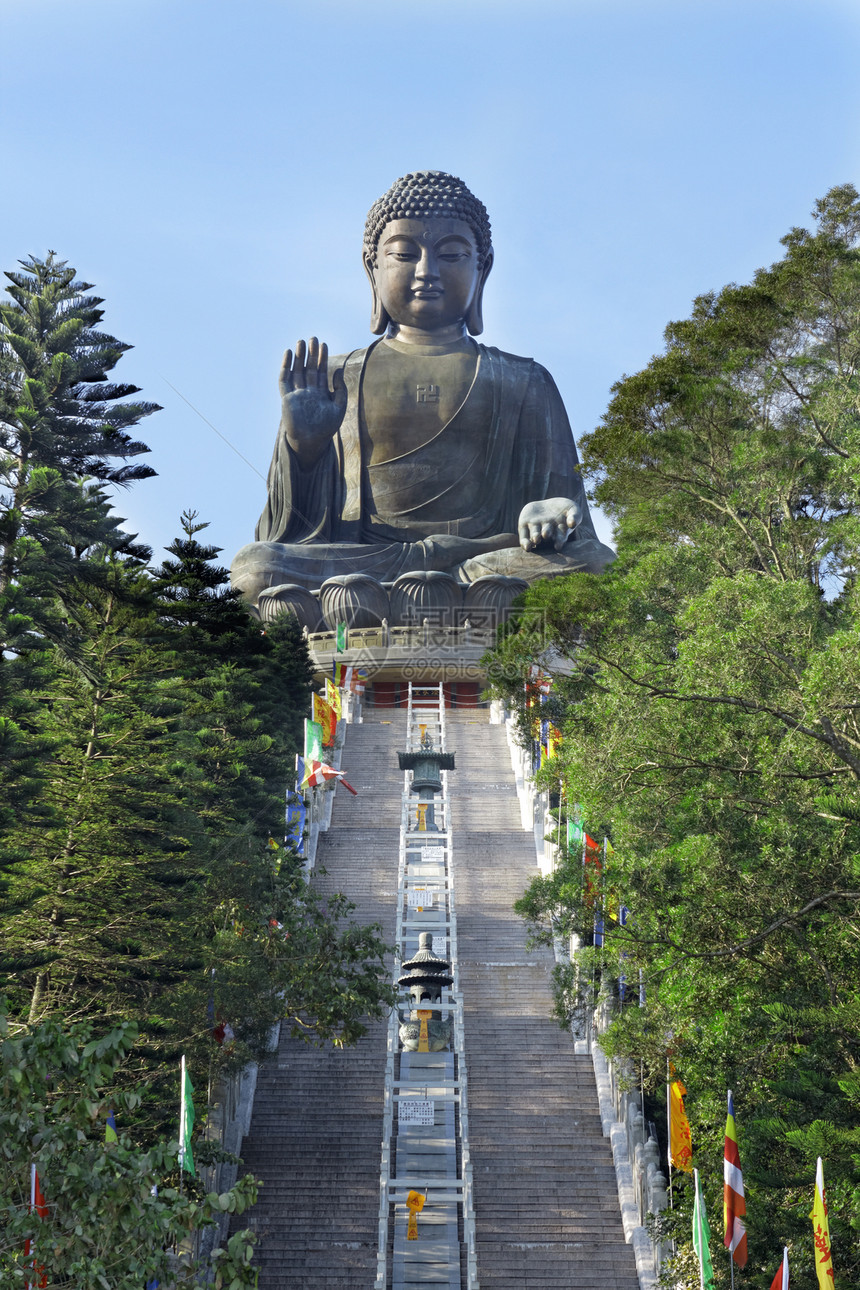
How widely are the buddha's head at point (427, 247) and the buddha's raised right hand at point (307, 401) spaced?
2.56m

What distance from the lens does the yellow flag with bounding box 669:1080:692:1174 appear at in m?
11.5

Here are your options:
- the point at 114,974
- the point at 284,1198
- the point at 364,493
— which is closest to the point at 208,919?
A: the point at 114,974

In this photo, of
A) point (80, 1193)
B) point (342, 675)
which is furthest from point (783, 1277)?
point (342, 675)

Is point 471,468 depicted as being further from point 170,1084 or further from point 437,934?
point 170,1084

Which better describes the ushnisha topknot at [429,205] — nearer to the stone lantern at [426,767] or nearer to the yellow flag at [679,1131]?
the stone lantern at [426,767]

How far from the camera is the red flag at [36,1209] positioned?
5.41 m

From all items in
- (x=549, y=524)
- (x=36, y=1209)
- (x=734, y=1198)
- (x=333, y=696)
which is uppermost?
(x=549, y=524)

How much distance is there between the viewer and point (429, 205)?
3347 centimetres

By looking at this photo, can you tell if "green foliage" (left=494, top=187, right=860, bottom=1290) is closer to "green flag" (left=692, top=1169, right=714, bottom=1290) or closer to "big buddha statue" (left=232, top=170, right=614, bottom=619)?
"green flag" (left=692, top=1169, right=714, bottom=1290)

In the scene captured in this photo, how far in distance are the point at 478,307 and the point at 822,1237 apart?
2873cm

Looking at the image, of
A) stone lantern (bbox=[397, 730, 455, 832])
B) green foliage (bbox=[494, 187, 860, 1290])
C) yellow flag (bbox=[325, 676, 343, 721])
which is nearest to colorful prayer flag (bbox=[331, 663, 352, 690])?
yellow flag (bbox=[325, 676, 343, 721])

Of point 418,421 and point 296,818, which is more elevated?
point 418,421

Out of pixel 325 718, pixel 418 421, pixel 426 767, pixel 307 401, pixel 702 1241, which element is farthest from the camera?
pixel 418 421

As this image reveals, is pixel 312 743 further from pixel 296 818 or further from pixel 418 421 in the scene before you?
pixel 418 421
